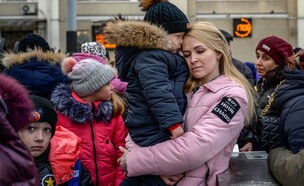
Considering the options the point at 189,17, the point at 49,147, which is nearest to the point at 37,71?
the point at 49,147

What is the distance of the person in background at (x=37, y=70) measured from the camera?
3330mm

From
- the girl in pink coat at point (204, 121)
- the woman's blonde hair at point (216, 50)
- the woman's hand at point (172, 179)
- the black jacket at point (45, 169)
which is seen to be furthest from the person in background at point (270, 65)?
the black jacket at point (45, 169)

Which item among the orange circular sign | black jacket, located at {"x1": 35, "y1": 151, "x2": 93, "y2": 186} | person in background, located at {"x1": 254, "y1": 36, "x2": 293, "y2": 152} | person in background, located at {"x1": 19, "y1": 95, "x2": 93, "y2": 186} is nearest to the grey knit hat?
person in background, located at {"x1": 19, "y1": 95, "x2": 93, "y2": 186}

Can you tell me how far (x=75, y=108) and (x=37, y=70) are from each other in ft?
1.36

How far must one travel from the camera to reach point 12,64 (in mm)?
3479

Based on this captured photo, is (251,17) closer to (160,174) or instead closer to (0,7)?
(0,7)

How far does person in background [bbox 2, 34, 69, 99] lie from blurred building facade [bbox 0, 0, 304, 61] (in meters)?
17.0

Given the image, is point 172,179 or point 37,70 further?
point 37,70

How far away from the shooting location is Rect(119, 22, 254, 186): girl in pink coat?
2.48 metres

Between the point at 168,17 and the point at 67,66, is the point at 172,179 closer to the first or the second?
the point at 168,17

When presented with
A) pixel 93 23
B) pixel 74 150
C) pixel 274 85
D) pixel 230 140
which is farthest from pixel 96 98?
pixel 93 23

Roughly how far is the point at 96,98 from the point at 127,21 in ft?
2.71

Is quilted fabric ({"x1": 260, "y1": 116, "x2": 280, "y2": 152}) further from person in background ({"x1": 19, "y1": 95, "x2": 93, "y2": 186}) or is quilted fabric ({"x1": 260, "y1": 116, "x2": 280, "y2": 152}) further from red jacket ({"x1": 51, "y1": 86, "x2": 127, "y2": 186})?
person in background ({"x1": 19, "y1": 95, "x2": 93, "y2": 186})

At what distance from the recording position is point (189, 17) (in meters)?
21.1
